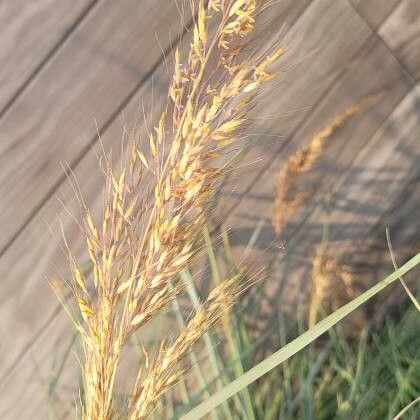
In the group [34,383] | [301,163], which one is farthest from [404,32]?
[34,383]

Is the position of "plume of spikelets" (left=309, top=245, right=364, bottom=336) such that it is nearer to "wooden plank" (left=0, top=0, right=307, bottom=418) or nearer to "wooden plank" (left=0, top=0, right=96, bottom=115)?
"wooden plank" (left=0, top=0, right=307, bottom=418)

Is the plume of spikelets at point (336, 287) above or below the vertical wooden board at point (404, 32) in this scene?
below

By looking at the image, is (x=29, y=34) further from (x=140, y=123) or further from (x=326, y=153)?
(x=326, y=153)

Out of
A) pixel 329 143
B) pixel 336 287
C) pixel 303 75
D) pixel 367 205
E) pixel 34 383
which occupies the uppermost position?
pixel 303 75

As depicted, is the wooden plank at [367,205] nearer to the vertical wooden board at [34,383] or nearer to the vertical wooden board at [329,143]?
the vertical wooden board at [329,143]

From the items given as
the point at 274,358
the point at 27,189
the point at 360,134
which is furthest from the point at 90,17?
the point at 274,358

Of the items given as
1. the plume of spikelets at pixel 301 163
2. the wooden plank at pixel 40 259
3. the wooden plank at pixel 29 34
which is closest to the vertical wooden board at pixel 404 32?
the wooden plank at pixel 40 259
